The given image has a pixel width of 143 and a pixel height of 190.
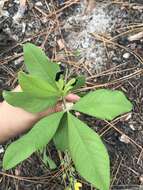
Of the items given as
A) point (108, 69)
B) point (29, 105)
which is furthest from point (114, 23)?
point (29, 105)

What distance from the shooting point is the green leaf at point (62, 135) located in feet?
4.12

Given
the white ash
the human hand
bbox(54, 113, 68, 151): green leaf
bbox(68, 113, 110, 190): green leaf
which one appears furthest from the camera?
the white ash

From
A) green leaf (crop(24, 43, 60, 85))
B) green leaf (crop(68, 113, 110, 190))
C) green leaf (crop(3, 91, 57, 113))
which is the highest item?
green leaf (crop(24, 43, 60, 85))

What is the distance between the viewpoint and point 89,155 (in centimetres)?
115

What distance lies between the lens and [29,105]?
3.95 feet

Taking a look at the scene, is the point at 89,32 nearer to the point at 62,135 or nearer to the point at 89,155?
the point at 62,135

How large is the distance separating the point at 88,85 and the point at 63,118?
555mm

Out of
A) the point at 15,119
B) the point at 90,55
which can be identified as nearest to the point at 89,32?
the point at 90,55

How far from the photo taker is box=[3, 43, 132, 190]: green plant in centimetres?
113

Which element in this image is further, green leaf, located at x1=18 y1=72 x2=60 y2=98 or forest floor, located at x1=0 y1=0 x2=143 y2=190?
forest floor, located at x1=0 y1=0 x2=143 y2=190

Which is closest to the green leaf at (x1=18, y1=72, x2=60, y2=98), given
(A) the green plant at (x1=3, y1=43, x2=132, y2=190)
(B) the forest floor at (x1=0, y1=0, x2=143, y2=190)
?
(A) the green plant at (x1=3, y1=43, x2=132, y2=190)

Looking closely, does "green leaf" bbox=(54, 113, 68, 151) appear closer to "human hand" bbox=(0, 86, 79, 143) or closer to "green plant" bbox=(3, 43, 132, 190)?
"green plant" bbox=(3, 43, 132, 190)

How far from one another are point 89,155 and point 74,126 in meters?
0.10

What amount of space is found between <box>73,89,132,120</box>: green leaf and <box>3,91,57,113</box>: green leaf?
98 mm
